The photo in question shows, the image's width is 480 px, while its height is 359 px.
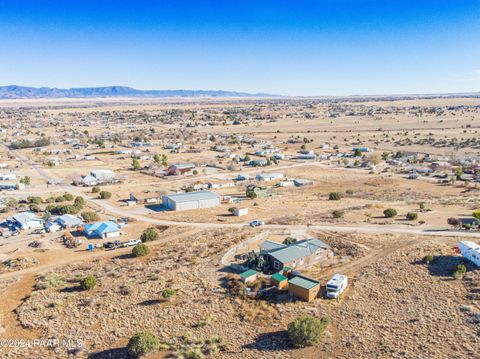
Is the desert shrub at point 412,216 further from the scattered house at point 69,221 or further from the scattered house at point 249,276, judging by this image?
the scattered house at point 69,221

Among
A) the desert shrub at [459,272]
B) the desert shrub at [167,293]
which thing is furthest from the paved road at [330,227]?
the desert shrub at [167,293]

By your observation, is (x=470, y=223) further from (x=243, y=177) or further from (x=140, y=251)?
(x=243, y=177)

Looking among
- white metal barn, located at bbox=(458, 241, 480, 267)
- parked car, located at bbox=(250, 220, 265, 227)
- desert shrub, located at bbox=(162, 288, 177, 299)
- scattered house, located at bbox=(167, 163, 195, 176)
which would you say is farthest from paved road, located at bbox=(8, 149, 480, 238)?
scattered house, located at bbox=(167, 163, 195, 176)

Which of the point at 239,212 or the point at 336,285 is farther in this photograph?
the point at 239,212

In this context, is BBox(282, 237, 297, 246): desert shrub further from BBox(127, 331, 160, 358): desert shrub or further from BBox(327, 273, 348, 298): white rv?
BBox(127, 331, 160, 358): desert shrub

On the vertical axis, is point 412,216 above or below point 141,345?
above

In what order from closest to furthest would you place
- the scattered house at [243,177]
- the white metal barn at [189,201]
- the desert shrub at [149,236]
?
1. the desert shrub at [149,236]
2. the white metal barn at [189,201]
3. the scattered house at [243,177]

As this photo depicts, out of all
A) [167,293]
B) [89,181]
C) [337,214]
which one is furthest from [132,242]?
[89,181]

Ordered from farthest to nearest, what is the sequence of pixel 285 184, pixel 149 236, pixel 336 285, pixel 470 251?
1. pixel 285 184
2. pixel 149 236
3. pixel 470 251
4. pixel 336 285
